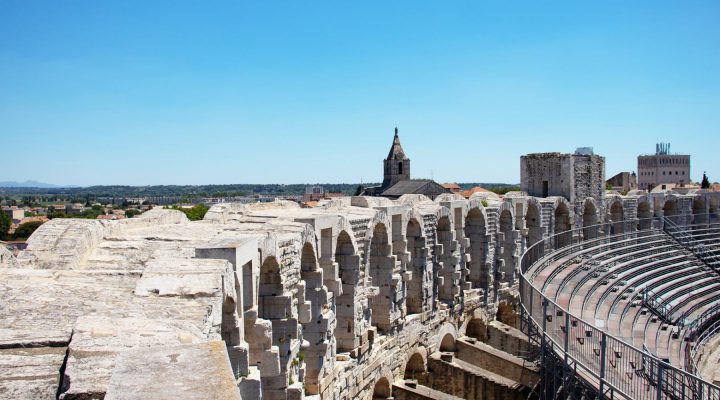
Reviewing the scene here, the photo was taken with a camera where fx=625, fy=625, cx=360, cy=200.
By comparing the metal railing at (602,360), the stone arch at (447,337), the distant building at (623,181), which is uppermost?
the distant building at (623,181)

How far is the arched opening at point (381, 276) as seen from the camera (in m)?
12.7

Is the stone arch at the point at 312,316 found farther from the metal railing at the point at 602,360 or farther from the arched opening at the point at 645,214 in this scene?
the arched opening at the point at 645,214

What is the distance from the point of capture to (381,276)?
12.8 metres

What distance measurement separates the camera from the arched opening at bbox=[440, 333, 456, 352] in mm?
15336

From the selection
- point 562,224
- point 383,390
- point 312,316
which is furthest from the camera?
point 562,224

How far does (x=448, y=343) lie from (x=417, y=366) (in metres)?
1.77

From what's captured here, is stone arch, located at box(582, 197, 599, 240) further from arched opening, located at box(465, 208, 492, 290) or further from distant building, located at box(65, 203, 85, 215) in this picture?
distant building, located at box(65, 203, 85, 215)

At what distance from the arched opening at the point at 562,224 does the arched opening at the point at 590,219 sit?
1.19 m

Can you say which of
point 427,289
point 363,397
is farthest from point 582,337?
point 427,289

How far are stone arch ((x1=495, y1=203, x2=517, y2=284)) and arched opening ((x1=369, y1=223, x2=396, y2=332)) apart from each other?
6591 mm

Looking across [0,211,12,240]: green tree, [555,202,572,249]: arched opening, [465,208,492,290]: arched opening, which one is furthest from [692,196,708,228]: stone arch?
[0,211,12,240]: green tree

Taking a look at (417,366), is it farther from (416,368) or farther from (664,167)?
(664,167)

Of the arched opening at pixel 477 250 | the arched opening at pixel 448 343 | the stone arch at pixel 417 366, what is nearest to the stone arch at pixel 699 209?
the arched opening at pixel 477 250

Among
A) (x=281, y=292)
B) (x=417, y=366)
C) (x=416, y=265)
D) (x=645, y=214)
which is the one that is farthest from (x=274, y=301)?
(x=645, y=214)
